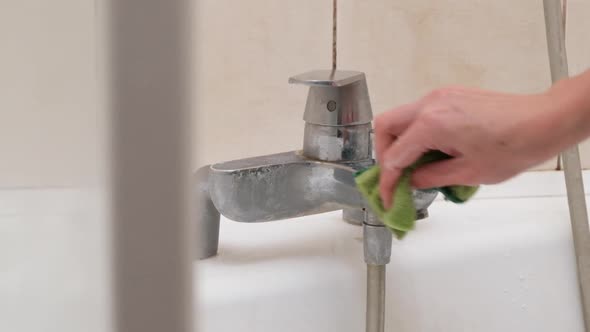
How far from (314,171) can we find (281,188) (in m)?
0.03

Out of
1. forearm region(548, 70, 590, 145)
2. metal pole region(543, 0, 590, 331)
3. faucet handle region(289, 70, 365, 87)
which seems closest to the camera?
forearm region(548, 70, 590, 145)

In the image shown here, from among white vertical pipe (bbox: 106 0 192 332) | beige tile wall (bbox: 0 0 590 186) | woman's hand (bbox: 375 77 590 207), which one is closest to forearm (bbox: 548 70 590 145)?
woman's hand (bbox: 375 77 590 207)

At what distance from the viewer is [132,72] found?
0.11 m

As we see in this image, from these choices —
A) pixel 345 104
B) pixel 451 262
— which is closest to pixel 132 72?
pixel 345 104

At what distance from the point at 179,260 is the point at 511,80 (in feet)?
1.93

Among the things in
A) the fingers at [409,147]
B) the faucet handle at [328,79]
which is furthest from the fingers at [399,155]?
the faucet handle at [328,79]

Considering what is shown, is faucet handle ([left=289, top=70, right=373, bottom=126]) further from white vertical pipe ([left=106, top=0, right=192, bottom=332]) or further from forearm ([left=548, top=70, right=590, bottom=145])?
white vertical pipe ([left=106, top=0, right=192, bottom=332])

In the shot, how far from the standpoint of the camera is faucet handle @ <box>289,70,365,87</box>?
0.46 meters

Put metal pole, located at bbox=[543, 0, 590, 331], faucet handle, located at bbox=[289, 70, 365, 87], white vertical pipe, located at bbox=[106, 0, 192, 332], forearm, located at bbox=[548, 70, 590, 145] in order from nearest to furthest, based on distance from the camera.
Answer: white vertical pipe, located at bbox=[106, 0, 192, 332], forearm, located at bbox=[548, 70, 590, 145], faucet handle, located at bbox=[289, 70, 365, 87], metal pole, located at bbox=[543, 0, 590, 331]

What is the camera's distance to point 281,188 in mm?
483

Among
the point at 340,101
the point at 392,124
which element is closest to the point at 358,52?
the point at 340,101

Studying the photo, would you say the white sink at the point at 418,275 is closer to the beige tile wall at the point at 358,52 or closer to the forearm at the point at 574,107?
the beige tile wall at the point at 358,52

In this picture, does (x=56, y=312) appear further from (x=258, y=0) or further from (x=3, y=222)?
(x=258, y=0)

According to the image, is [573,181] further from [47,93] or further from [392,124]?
[47,93]
